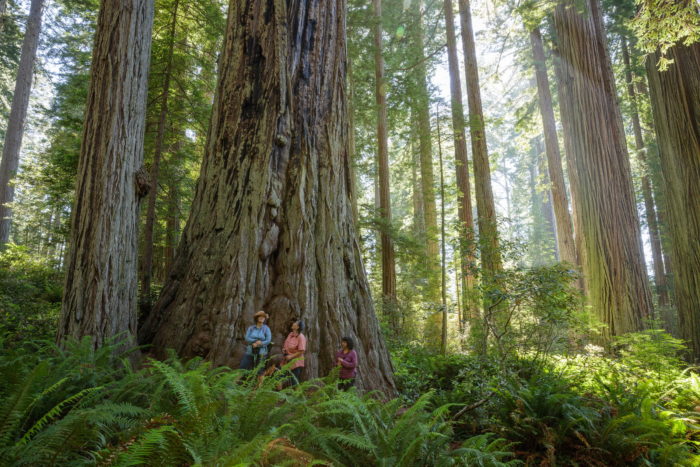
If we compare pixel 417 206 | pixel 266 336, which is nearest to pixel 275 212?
pixel 266 336

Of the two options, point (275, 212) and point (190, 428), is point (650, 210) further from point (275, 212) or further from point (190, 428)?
point (190, 428)

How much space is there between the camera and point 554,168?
15492 mm

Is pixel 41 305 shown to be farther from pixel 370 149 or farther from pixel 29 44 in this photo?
pixel 29 44

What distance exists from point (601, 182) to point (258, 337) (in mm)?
8438

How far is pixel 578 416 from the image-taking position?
334cm

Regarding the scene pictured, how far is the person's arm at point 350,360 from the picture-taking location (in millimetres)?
4660

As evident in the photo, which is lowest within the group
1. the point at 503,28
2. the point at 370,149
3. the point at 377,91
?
the point at 370,149

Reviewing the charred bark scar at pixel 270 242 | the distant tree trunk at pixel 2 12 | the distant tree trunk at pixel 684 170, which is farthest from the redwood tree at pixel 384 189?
the distant tree trunk at pixel 2 12

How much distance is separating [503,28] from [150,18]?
46.2 ft

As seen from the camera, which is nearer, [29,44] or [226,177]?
[226,177]

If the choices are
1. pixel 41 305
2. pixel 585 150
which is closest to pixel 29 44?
pixel 41 305

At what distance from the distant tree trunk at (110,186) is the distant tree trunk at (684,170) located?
9.19 m

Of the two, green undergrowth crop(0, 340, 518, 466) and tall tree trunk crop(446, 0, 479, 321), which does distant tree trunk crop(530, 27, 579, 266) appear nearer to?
tall tree trunk crop(446, 0, 479, 321)

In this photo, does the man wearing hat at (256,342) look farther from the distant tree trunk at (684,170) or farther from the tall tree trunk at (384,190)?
the distant tree trunk at (684,170)
